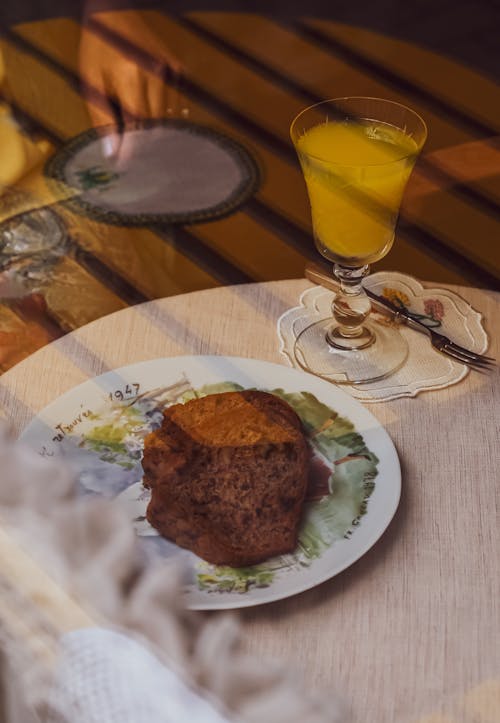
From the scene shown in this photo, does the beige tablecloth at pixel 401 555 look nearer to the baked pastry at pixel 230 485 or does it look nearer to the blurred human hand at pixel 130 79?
the baked pastry at pixel 230 485

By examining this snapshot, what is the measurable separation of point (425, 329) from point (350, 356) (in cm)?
7

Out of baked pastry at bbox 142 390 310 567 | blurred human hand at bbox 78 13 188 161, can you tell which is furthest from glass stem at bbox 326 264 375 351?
blurred human hand at bbox 78 13 188 161

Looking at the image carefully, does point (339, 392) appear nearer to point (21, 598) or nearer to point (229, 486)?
point (229, 486)

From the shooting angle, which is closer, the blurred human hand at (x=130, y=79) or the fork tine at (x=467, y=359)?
the fork tine at (x=467, y=359)

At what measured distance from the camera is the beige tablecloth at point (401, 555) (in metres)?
0.56

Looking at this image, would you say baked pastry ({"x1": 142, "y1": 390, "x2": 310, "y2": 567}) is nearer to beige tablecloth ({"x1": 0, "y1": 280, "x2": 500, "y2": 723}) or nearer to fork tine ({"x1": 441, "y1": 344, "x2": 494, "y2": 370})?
beige tablecloth ({"x1": 0, "y1": 280, "x2": 500, "y2": 723})

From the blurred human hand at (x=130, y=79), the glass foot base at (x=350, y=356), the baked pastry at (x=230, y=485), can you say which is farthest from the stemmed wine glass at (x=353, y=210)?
the blurred human hand at (x=130, y=79)

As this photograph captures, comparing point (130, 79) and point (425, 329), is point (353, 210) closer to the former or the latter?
point (425, 329)

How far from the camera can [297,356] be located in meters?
0.82

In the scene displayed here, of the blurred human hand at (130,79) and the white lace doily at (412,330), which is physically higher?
the white lace doily at (412,330)

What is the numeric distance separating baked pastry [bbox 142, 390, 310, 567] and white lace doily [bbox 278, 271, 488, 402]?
14cm

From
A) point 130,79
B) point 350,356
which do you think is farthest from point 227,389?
point 130,79

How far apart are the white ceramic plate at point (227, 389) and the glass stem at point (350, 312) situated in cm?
9

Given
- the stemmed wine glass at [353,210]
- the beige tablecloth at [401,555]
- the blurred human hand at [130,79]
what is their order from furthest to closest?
the blurred human hand at [130,79]
the stemmed wine glass at [353,210]
the beige tablecloth at [401,555]
